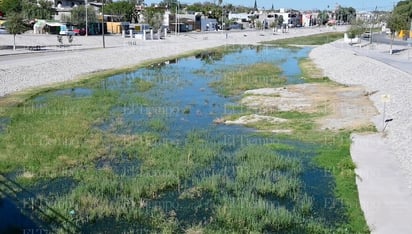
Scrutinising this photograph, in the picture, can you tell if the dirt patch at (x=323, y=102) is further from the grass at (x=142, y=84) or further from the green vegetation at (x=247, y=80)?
the grass at (x=142, y=84)

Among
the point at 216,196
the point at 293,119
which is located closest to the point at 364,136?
the point at 293,119

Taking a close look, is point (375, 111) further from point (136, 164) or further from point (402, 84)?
point (136, 164)

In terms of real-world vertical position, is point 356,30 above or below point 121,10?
below

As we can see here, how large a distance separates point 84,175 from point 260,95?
2213 cm

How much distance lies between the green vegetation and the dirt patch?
2233 millimetres

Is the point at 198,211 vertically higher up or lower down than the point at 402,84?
lower down

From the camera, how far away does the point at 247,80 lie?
47875 mm

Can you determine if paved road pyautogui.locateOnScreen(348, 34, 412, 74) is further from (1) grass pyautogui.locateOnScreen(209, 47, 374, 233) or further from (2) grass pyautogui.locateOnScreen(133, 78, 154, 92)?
(2) grass pyautogui.locateOnScreen(133, 78, 154, 92)

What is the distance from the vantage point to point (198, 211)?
1473cm

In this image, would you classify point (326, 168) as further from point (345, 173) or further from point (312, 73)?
point (312, 73)

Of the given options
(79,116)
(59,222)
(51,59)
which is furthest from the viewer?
(51,59)

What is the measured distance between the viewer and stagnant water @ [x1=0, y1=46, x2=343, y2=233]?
1452 centimetres

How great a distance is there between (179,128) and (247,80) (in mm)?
22805

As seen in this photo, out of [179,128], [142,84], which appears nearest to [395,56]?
[142,84]
